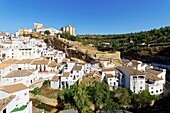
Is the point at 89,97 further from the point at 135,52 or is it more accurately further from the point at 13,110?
the point at 135,52

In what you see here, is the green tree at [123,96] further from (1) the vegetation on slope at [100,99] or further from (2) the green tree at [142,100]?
(2) the green tree at [142,100]

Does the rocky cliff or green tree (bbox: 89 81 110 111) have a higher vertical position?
the rocky cliff

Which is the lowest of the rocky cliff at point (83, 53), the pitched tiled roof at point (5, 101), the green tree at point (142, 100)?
the green tree at point (142, 100)

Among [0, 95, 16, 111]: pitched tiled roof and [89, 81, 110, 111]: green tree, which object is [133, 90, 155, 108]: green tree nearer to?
[89, 81, 110, 111]: green tree

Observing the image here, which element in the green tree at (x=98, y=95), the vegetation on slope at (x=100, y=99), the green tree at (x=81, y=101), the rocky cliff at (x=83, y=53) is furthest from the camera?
the rocky cliff at (x=83, y=53)

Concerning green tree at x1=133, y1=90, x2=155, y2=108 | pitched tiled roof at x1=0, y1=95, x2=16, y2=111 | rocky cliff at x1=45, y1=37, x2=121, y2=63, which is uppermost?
rocky cliff at x1=45, y1=37, x2=121, y2=63

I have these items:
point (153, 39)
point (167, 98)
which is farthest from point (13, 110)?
point (153, 39)

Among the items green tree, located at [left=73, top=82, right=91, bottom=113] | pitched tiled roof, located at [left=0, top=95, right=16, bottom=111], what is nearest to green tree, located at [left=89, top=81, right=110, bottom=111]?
green tree, located at [left=73, top=82, right=91, bottom=113]

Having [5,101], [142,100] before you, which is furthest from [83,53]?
[5,101]

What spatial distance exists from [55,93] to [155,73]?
16.5 meters

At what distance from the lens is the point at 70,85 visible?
25.6m

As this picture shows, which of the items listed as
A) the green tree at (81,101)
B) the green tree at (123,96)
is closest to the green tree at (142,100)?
the green tree at (123,96)

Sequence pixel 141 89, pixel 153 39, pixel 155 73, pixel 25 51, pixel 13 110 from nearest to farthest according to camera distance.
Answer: pixel 13 110 → pixel 141 89 → pixel 155 73 → pixel 25 51 → pixel 153 39

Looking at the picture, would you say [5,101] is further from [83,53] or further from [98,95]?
[83,53]
